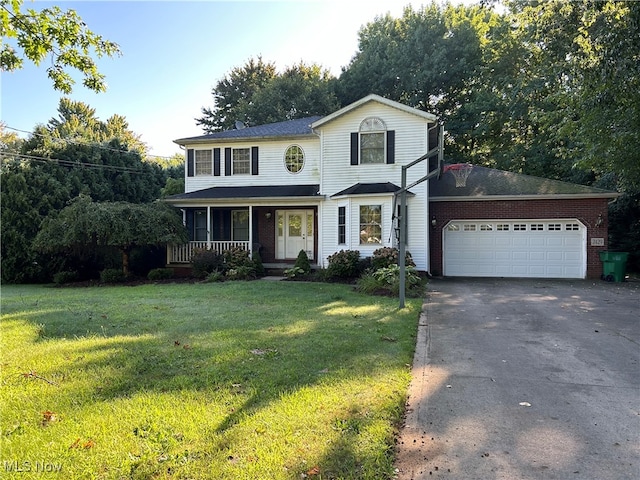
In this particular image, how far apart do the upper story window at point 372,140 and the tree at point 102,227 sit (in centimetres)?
768

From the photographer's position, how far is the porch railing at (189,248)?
15.7m

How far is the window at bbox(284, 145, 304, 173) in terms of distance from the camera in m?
16.5

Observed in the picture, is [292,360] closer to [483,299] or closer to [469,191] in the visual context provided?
[483,299]

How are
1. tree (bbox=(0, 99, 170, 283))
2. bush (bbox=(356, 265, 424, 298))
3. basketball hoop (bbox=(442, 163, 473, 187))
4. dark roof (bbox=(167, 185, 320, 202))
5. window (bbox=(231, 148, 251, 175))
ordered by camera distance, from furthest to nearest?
window (bbox=(231, 148, 251, 175))
dark roof (bbox=(167, 185, 320, 202))
tree (bbox=(0, 99, 170, 283))
basketball hoop (bbox=(442, 163, 473, 187))
bush (bbox=(356, 265, 424, 298))

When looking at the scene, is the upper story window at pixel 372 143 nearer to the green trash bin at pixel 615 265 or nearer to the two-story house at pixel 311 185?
the two-story house at pixel 311 185

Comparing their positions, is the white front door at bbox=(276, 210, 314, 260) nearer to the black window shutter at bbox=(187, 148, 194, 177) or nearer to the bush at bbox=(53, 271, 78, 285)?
the black window shutter at bbox=(187, 148, 194, 177)

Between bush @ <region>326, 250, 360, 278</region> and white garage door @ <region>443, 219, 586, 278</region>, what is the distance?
4.24 m

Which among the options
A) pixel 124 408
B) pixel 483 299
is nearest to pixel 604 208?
pixel 483 299

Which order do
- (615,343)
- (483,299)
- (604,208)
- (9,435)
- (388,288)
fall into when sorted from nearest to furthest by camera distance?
(9,435)
(615,343)
(483,299)
(388,288)
(604,208)

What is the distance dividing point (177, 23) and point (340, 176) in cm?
726

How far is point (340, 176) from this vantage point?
49.2ft

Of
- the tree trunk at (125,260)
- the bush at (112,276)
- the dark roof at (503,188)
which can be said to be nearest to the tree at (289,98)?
the dark roof at (503,188)

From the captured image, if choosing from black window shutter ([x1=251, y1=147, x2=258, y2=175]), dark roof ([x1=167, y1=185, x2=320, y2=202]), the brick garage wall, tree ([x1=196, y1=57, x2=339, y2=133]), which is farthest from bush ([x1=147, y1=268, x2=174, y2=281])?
tree ([x1=196, y1=57, x2=339, y2=133])

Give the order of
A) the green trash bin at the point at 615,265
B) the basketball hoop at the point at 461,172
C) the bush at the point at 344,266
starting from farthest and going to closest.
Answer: the basketball hoop at the point at 461,172, the green trash bin at the point at 615,265, the bush at the point at 344,266
